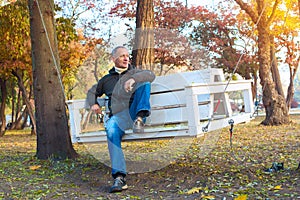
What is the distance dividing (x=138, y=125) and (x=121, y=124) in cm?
17

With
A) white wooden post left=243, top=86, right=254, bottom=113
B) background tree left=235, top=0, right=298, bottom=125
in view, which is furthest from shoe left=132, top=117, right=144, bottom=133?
background tree left=235, top=0, right=298, bottom=125

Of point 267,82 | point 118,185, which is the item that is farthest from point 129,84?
point 267,82

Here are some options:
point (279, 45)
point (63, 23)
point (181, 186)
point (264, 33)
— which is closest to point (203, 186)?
point (181, 186)

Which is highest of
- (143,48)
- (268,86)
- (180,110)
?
(143,48)

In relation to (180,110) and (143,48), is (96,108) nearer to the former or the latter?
(180,110)

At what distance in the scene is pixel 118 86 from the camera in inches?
163

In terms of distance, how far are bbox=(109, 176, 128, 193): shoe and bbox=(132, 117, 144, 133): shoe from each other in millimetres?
427

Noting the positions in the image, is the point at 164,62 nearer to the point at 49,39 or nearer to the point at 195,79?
the point at 195,79

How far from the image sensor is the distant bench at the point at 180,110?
153 inches

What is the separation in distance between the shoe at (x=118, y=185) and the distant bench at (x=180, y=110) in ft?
1.27

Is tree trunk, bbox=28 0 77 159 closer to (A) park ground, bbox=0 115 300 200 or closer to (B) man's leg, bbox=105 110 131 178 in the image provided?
(A) park ground, bbox=0 115 300 200

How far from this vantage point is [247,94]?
5.45 meters

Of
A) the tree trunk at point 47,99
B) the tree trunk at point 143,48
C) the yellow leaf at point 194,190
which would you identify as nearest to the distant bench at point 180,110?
the yellow leaf at point 194,190

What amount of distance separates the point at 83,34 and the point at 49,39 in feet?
39.9
